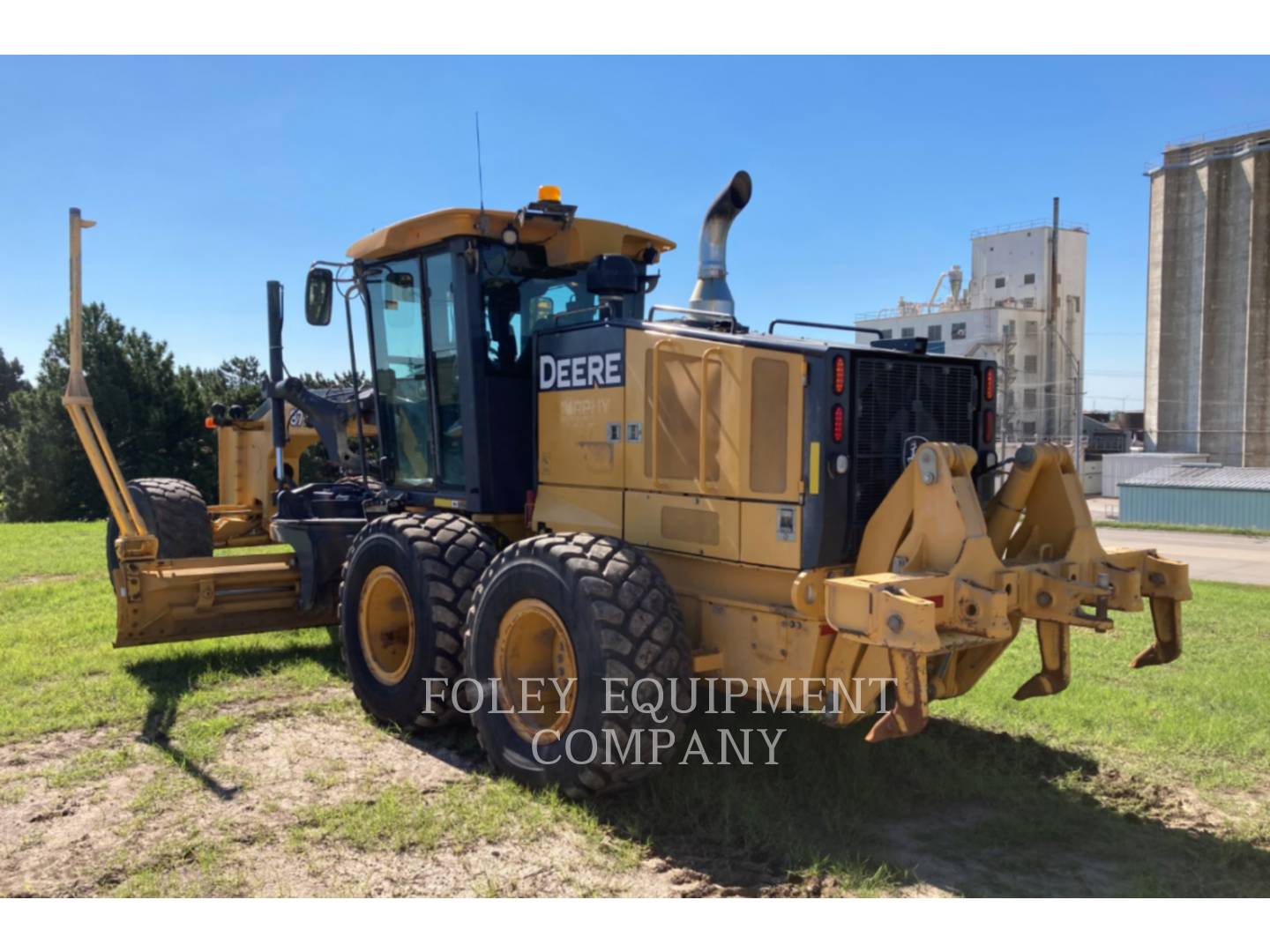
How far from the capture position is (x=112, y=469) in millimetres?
7293

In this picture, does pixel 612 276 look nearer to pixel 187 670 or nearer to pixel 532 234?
pixel 532 234

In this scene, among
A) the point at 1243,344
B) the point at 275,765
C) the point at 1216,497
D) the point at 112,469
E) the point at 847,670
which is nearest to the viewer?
the point at 847,670

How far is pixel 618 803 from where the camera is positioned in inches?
197

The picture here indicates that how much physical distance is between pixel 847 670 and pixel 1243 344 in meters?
55.0

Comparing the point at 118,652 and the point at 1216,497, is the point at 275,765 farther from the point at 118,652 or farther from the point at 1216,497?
the point at 1216,497

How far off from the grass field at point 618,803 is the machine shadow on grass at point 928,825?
0.05 feet

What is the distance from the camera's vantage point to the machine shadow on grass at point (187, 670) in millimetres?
6098

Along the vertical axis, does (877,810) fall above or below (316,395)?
below

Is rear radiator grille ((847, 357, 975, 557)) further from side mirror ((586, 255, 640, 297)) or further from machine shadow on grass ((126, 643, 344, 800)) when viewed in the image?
machine shadow on grass ((126, 643, 344, 800))

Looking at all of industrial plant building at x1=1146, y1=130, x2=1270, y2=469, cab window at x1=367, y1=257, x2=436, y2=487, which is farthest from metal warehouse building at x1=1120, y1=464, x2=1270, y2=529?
cab window at x1=367, y1=257, x2=436, y2=487

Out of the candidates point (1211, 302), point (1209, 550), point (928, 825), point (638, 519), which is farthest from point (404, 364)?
point (1211, 302)

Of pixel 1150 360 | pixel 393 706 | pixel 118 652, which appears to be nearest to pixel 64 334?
pixel 118 652

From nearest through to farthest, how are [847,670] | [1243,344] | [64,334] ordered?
[847,670]
[64,334]
[1243,344]

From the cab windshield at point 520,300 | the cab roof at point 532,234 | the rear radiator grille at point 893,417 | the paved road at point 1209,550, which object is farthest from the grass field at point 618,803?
the paved road at point 1209,550
